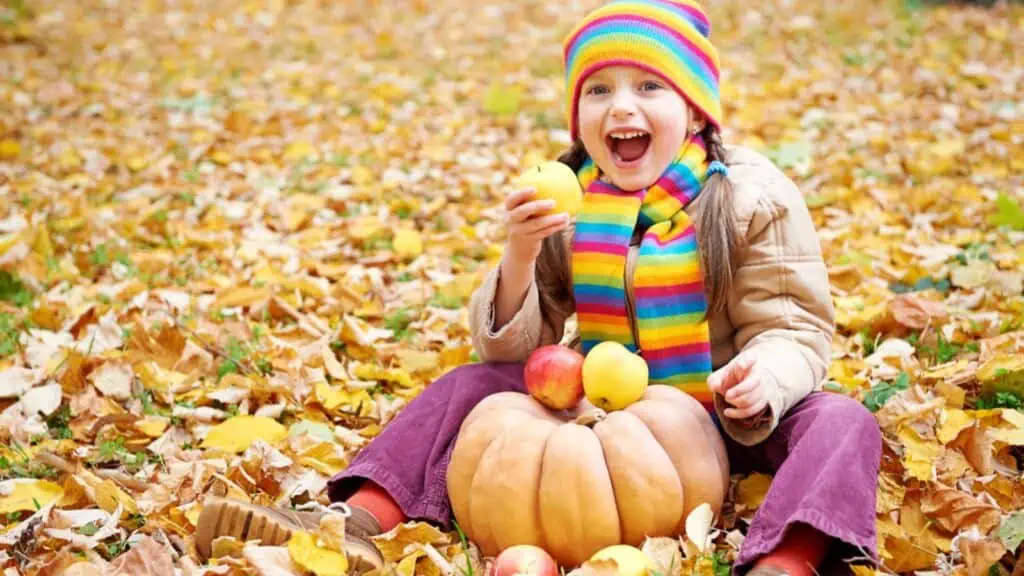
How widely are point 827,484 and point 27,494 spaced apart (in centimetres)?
191

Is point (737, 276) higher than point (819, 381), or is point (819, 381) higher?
point (737, 276)

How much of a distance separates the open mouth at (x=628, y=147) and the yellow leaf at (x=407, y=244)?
2013 millimetres

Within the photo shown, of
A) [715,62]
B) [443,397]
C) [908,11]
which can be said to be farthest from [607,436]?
[908,11]

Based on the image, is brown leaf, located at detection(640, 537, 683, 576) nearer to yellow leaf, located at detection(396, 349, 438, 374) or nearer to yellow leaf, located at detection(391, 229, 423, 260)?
yellow leaf, located at detection(396, 349, 438, 374)

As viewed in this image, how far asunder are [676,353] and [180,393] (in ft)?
5.28

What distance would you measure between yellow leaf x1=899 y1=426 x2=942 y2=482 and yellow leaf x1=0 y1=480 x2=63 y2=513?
2068 millimetres

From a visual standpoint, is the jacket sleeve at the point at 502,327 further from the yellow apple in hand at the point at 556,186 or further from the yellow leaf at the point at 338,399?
the yellow leaf at the point at 338,399

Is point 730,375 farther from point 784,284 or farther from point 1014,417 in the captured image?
point 1014,417

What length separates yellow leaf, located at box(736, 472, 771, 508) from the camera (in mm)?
2366

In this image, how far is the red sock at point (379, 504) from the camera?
2393 millimetres

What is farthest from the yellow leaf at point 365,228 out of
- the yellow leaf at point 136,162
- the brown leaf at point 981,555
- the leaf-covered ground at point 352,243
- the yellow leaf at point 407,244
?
the brown leaf at point 981,555

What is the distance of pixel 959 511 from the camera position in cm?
221

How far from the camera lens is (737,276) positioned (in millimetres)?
2477

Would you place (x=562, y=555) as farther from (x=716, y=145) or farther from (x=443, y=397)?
(x=716, y=145)
